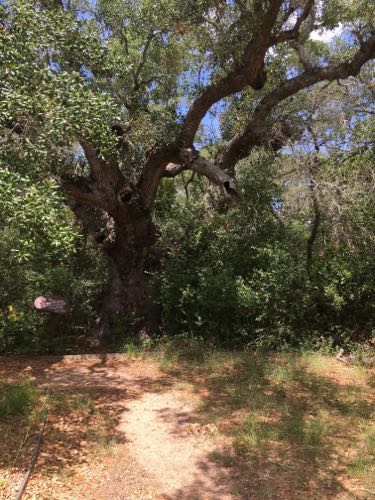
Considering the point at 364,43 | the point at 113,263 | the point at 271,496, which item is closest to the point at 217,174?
the point at 113,263

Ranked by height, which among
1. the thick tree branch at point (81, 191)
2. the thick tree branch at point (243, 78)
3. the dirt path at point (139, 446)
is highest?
the thick tree branch at point (243, 78)

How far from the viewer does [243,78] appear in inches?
348

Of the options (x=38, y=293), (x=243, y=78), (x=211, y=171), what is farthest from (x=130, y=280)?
(x=243, y=78)

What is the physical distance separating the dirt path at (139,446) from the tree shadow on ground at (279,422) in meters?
0.14

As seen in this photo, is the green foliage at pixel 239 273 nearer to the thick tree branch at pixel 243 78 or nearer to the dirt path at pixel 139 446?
the thick tree branch at pixel 243 78

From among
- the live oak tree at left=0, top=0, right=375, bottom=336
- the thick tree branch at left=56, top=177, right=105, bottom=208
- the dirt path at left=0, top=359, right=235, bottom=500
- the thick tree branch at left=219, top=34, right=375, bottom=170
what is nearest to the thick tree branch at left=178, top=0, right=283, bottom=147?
the live oak tree at left=0, top=0, right=375, bottom=336

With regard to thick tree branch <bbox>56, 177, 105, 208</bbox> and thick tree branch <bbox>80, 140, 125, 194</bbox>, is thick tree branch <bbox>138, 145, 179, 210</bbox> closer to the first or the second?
thick tree branch <bbox>80, 140, 125, 194</bbox>

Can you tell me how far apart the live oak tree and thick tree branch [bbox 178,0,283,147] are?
0.02 metres

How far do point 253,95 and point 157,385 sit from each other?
7571 millimetres

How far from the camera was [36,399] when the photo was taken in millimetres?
6129

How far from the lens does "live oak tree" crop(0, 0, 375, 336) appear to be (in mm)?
6094

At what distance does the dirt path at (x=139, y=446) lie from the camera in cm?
440

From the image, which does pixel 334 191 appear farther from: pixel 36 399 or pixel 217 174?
pixel 36 399

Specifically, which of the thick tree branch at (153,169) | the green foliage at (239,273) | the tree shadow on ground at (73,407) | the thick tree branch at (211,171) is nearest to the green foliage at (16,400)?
the tree shadow on ground at (73,407)
